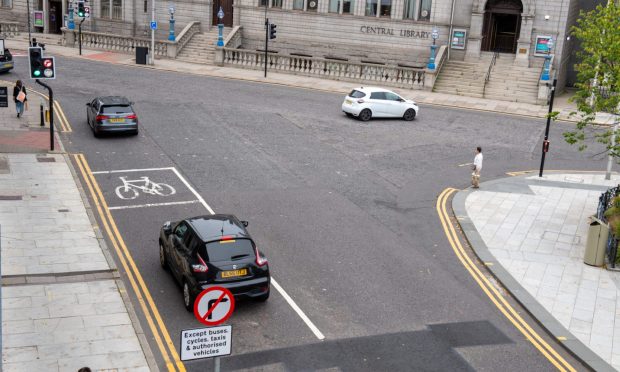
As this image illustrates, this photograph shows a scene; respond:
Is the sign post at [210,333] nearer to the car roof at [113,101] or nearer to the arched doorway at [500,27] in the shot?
the car roof at [113,101]

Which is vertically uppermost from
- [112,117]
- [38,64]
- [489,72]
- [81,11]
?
[81,11]

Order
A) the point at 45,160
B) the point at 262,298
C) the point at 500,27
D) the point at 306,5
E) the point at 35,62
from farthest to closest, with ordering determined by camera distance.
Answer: the point at 306,5 → the point at 500,27 → the point at 45,160 → the point at 35,62 → the point at 262,298

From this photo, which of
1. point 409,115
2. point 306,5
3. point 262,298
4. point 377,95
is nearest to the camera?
point 262,298

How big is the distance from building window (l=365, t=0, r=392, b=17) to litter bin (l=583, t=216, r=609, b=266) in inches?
1249

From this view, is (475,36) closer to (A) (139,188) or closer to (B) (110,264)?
(A) (139,188)

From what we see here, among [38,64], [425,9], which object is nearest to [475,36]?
[425,9]

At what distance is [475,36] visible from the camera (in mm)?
46969

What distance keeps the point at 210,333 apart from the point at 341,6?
139ft

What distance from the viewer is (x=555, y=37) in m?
45.2

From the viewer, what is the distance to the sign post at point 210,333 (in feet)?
32.6

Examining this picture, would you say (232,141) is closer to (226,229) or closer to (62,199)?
(62,199)

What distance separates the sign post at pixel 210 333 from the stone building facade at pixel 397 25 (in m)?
39.3

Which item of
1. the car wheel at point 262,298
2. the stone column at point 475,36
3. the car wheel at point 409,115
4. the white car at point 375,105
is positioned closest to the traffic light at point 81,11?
the white car at point 375,105

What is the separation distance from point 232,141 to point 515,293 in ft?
50.5
